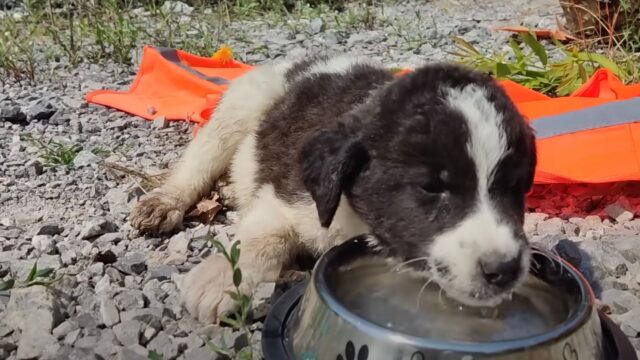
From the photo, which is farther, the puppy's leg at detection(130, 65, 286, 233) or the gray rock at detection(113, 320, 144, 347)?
the puppy's leg at detection(130, 65, 286, 233)

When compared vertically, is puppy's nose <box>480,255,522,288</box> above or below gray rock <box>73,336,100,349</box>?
above

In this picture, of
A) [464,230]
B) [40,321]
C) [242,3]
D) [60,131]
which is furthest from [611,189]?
[242,3]

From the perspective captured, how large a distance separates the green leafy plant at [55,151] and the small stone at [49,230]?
875mm

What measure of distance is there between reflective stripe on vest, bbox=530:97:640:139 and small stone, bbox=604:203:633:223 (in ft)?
1.36

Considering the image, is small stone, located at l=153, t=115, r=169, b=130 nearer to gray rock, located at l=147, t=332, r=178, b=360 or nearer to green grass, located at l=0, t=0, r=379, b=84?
green grass, located at l=0, t=0, r=379, b=84

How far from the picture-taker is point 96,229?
4059 millimetres

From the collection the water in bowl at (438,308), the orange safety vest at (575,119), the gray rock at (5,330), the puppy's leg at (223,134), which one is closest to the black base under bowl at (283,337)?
the water in bowl at (438,308)

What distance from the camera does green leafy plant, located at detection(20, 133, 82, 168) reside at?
494 cm

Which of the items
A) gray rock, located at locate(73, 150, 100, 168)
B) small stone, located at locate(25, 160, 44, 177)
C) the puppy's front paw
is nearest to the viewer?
the puppy's front paw

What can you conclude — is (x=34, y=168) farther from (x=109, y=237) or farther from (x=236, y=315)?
(x=236, y=315)

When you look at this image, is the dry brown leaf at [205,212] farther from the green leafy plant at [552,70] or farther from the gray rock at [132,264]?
the green leafy plant at [552,70]

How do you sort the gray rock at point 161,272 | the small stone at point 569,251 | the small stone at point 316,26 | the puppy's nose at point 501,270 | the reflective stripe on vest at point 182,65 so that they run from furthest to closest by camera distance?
the small stone at point 316,26
the reflective stripe on vest at point 182,65
the small stone at point 569,251
the gray rock at point 161,272
the puppy's nose at point 501,270

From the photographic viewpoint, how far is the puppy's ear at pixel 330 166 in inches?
122

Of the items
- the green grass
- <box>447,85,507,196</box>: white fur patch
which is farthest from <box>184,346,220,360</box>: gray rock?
the green grass
